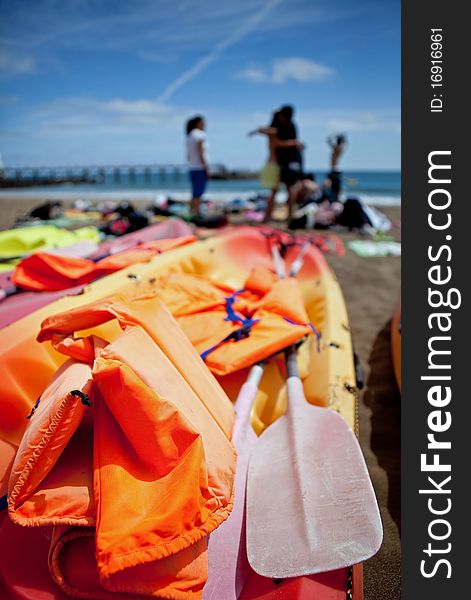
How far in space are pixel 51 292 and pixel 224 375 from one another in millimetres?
1621

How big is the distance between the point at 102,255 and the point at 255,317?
75.9 inches

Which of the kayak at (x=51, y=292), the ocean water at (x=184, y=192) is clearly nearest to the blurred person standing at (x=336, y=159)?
the ocean water at (x=184, y=192)

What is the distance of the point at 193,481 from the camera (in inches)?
45.2

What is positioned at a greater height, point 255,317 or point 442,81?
point 442,81

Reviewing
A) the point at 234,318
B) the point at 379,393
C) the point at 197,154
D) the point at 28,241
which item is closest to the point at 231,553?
the point at 234,318

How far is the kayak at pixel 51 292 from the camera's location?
2.46 meters

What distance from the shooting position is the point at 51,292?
2.97 metres

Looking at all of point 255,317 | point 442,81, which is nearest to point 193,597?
point 255,317

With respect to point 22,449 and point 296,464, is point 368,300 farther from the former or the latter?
point 22,449

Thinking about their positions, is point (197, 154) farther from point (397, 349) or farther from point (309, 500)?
point (309, 500)

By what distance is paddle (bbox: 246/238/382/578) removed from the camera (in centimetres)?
126

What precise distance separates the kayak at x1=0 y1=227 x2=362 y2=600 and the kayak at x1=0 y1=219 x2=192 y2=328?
0.32 meters

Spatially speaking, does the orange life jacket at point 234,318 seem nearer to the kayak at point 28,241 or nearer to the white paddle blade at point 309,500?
the white paddle blade at point 309,500

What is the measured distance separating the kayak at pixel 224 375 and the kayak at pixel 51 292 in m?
0.32
